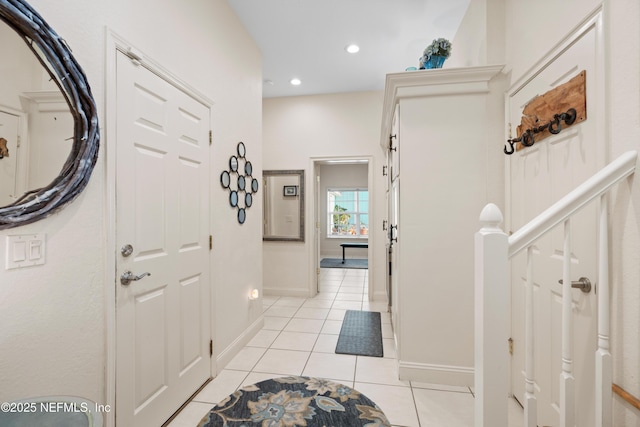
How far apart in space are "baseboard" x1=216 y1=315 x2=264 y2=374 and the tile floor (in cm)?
4

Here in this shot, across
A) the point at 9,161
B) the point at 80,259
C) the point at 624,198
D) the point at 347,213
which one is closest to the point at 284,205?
the point at 80,259

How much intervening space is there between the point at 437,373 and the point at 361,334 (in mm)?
1012

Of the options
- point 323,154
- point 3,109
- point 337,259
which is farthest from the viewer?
point 337,259

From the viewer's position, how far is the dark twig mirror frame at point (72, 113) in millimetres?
1018

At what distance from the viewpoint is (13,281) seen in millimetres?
1051

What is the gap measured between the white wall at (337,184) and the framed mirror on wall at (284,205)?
171 inches

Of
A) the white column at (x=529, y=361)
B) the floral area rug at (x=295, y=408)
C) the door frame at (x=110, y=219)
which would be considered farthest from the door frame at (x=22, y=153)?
the white column at (x=529, y=361)

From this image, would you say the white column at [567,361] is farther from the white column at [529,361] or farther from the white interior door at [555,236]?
the white interior door at [555,236]

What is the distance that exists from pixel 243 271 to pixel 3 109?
212 cm

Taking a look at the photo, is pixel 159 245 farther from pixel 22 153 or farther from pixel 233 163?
pixel 233 163

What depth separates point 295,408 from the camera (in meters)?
1.56

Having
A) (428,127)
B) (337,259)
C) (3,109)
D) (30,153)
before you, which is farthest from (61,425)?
(337,259)

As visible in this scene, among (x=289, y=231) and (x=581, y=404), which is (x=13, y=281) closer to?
(x=581, y=404)

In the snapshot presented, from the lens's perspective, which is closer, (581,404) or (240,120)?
(581,404)
